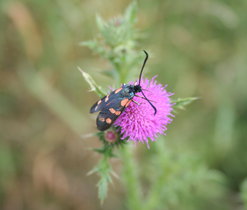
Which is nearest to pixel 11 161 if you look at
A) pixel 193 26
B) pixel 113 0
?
pixel 113 0

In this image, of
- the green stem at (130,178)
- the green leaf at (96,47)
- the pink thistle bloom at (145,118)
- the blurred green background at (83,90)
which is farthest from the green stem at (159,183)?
the green leaf at (96,47)

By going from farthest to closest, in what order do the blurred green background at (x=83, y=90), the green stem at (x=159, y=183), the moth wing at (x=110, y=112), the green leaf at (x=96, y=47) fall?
the blurred green background at (x=83, y=90) < the green stem at (x=159, y=183) < the green leaf at (x=96, y=47) < the moth wing at (x=110, y=112)

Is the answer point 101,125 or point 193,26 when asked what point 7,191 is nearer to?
point 101,125

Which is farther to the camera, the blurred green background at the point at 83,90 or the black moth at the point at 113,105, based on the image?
the blurred green background at the point at 83,90

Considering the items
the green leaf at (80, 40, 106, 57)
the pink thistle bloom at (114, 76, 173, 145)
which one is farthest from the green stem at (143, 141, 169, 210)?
the green leaf at (80, 40, 106, 57)

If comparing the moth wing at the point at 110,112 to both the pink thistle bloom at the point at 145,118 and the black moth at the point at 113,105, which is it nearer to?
the black moth at the point at 113,105

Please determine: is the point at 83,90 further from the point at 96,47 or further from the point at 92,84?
the point at 92,84

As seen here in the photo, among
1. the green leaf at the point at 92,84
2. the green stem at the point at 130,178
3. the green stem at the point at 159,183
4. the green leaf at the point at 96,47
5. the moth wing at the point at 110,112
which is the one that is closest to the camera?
the moth wing at the point at 110,112
